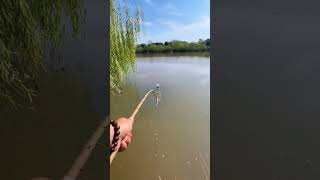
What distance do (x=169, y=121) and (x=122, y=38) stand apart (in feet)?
1.88

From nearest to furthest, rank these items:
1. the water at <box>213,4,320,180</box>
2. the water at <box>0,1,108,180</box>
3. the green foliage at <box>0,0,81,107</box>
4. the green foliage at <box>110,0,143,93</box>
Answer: the green foliage at <box>0,0,81,107</box>, the water at <box>0,1,108,180</box>, the water at <box>213,4,320,180</box>, the green foliage at <box>110,0,143,93</box>

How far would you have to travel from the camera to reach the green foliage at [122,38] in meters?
2.38

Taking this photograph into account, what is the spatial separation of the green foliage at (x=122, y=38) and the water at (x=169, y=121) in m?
0.07

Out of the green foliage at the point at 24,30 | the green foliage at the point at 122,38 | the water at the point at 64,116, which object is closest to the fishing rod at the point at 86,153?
the water at the point at 64,116

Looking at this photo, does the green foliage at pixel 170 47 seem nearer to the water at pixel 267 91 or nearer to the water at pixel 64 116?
the water at pixel 267 91

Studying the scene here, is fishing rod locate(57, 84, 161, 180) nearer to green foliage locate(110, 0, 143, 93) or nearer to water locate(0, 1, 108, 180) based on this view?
water locate(0, 1, 108, 180)

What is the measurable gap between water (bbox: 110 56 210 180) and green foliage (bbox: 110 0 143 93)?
7 centimetres

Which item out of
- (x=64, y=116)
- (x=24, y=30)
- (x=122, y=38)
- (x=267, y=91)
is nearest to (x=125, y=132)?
(x=64, y=116)

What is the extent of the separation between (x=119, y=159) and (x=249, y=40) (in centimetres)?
98

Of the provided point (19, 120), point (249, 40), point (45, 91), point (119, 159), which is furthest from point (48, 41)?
point (249, 40)

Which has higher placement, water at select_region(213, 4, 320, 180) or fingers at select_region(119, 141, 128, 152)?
water at select_region(213, 4, 320, 180)

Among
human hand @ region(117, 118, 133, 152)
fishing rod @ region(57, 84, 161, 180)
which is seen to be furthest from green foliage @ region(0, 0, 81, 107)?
human hand @ region(117, 118, 133, 152)

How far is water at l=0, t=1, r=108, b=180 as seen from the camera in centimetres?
208

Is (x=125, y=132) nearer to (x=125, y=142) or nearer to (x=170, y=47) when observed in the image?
(x=125, y=142)
